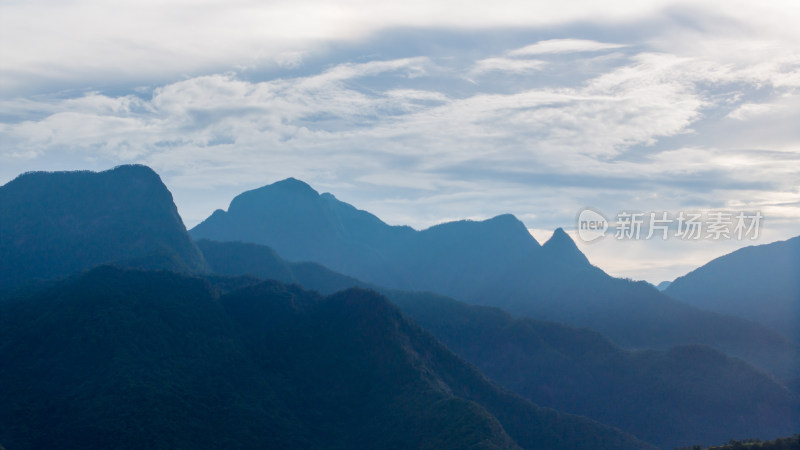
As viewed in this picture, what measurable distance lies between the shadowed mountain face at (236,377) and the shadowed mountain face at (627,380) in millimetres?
30050

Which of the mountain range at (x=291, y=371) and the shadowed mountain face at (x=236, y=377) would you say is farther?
the mountain range at (x=291, y=371)

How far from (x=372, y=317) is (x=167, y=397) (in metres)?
47.1

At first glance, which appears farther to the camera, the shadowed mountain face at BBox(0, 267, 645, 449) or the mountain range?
the mountain range

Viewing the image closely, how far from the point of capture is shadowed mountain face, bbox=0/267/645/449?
4082 inches

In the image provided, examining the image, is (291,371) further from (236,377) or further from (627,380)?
(627,380)

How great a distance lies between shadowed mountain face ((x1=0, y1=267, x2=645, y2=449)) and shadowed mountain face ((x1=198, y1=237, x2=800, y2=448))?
1183 inches

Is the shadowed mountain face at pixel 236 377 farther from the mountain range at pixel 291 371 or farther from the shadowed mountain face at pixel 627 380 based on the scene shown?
the shadowed mountain face at pixel 627 380

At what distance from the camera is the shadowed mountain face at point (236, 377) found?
10369cm

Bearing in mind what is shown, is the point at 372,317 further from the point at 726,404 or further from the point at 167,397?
the point at 726,404

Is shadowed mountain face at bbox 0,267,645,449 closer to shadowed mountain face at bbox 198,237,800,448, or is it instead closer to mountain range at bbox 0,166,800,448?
mountain range at bbox 0,166,800,448

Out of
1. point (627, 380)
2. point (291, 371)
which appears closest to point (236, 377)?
point (291, 371)

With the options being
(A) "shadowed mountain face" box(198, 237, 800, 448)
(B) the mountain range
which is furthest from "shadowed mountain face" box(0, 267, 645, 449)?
(A) "shadowed mountain face" box(198, 237, 800, 448)

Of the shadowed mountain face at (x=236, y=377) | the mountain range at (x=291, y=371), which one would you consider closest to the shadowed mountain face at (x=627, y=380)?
the mountain range at (x=291, y=371)

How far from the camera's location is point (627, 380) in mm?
170250
